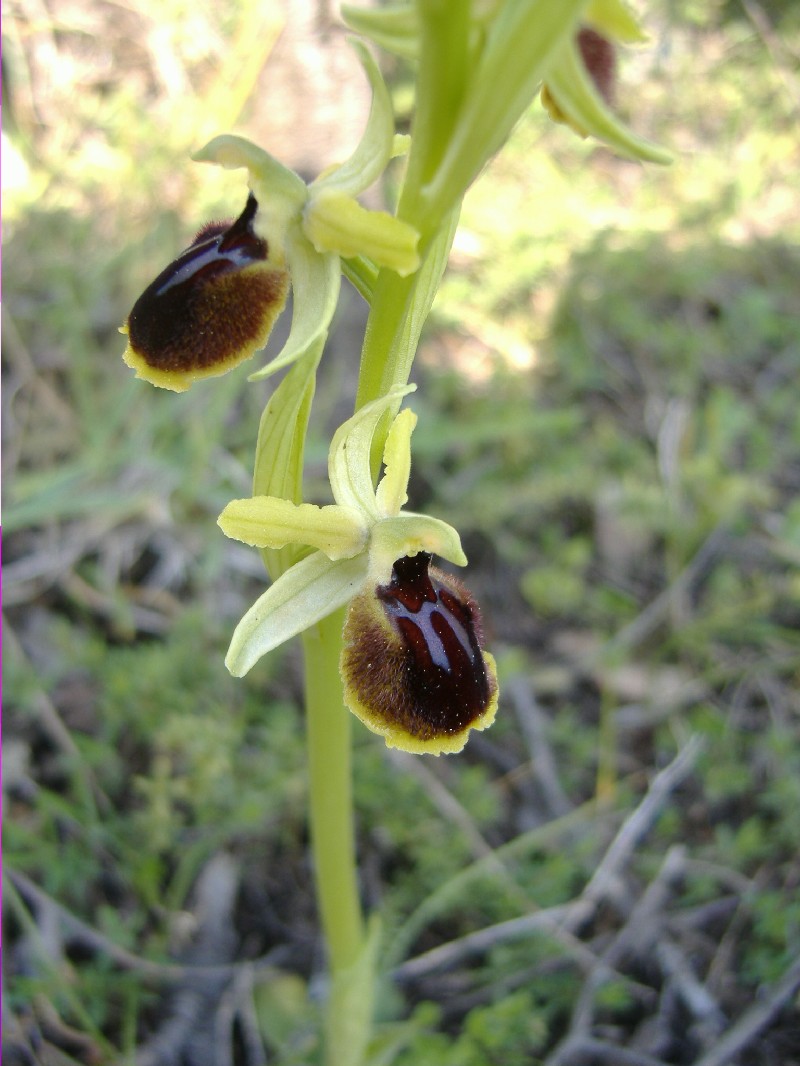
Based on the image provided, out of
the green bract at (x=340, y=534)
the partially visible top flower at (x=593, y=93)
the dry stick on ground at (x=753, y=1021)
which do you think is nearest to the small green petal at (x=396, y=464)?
the green bract at (x=340, y=534)

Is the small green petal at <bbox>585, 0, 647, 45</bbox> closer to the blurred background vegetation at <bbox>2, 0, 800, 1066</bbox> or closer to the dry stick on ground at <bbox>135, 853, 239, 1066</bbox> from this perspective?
the blurred background vegetation at <bbox>2, 0, 800, 1066</bbox>

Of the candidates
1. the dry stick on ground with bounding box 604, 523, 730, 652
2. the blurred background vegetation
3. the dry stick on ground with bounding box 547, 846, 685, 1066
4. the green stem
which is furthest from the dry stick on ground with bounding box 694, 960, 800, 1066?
the dry stick on ground with bounding box 604, 523, 730, 652

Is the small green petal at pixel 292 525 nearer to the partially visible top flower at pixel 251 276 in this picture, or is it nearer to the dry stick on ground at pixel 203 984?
the partially visible top flower at pixel 251 276

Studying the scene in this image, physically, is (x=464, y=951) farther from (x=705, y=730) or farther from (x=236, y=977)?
(x=705, y=730)

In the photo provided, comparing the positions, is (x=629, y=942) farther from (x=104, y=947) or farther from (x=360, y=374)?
(x=360, y=374)

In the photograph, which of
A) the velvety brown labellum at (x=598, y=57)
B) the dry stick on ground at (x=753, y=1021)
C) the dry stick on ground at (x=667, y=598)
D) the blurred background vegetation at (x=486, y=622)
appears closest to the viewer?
the velvety brown labellum at (x=598, y=57)

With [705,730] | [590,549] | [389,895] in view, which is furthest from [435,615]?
[590,549]

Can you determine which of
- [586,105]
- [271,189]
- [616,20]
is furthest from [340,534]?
[616,20]

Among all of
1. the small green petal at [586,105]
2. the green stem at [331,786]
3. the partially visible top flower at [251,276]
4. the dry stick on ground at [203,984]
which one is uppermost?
the small green petal at [586,105]
